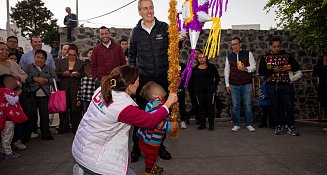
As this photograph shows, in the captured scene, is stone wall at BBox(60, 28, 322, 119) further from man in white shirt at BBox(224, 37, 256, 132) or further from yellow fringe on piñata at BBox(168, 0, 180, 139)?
yellow fringe on piñata at BBox(168, 0, 180, 139)

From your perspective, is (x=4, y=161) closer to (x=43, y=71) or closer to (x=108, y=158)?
(x=43, y=71)

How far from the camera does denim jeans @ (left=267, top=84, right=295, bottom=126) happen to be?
18.4 feet

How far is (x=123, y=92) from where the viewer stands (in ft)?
7.18

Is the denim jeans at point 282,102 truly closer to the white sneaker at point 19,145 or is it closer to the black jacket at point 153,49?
the black jacket at point 153,49

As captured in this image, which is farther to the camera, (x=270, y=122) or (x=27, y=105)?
(x=270, y=122)

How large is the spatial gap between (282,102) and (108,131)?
14.7ft

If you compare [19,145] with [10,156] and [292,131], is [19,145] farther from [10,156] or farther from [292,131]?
[292,131]

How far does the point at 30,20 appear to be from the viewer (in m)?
42.7

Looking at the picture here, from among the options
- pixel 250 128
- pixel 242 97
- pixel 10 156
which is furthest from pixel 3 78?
pixel 250 128

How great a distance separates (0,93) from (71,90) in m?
2.06

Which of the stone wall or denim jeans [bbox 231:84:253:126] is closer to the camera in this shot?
denim jeans [bbox 231:84:253:126]

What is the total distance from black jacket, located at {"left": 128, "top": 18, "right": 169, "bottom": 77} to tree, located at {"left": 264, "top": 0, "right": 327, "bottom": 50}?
4.69 metres

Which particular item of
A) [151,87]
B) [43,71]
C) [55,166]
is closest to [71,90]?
[43,71]

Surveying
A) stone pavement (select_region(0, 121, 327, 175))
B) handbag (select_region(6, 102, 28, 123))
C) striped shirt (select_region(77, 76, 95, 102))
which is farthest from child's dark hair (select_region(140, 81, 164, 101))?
striped shirt (select_region(77, 76, 95, 102))
